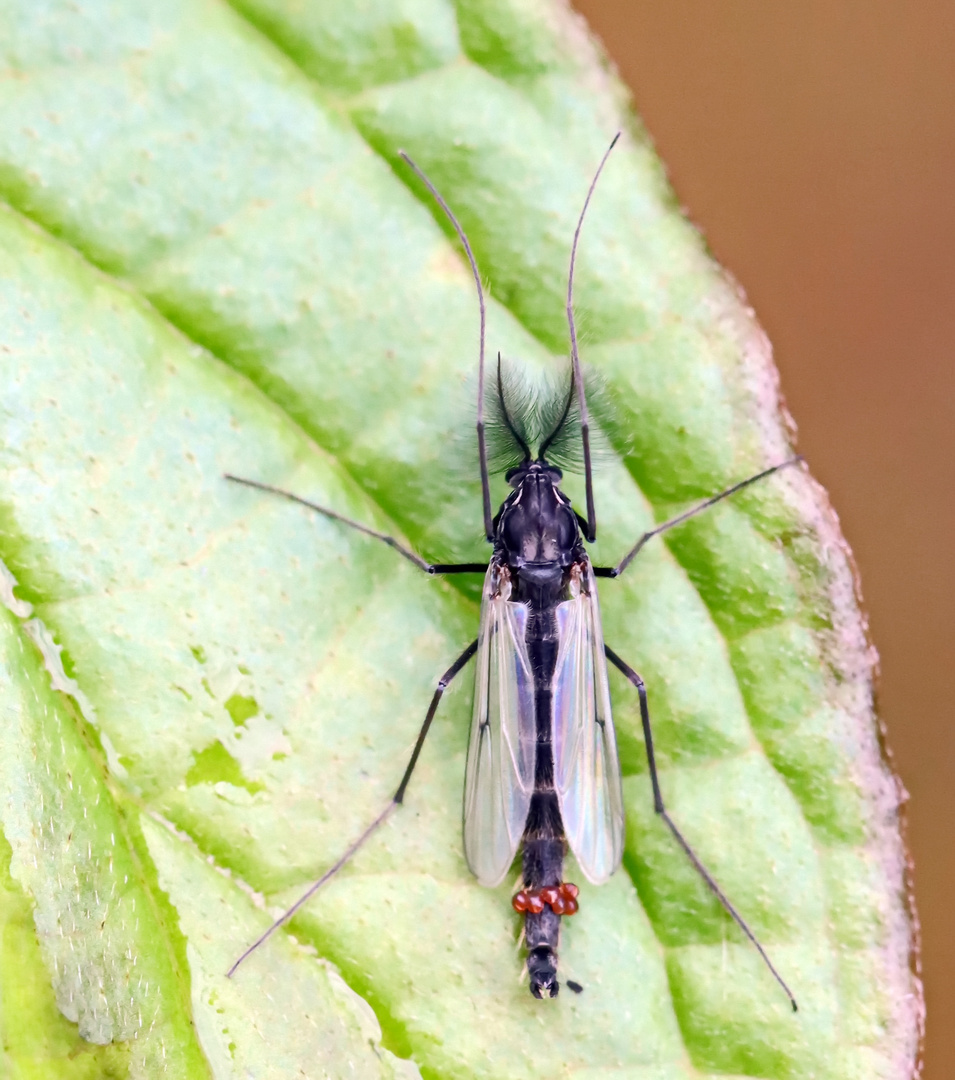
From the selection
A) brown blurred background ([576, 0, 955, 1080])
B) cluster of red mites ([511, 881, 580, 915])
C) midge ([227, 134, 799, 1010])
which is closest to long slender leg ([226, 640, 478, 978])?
midge ([227, 134, 799, 1010])

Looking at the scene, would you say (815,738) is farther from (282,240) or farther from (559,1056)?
(282,240)

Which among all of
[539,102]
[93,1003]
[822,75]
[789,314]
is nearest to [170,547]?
[93,1003]

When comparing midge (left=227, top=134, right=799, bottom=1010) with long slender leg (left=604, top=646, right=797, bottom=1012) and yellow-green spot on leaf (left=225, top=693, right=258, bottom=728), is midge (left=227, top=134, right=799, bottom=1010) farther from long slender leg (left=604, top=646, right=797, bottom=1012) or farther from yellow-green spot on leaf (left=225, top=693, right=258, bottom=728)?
yellow-green spot on leaf (left=225, top=693, right=258, bottom=728)

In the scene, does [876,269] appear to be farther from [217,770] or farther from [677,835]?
[217,770]

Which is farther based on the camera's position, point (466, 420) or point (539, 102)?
point (466, 420)

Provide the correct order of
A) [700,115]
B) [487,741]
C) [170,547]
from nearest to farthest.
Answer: [170,547], [487,741], [700,115]

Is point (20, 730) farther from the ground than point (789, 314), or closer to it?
closer to it
